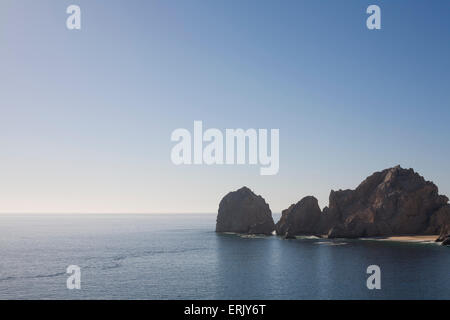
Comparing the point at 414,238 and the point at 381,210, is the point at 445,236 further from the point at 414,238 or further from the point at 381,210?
the point at 381,210

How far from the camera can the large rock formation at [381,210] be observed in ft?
502

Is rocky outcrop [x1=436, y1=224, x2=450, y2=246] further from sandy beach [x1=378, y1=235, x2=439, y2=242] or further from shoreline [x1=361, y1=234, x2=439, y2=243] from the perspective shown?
sandy beach [x1=378, y1=235, x2=439, y2=242]

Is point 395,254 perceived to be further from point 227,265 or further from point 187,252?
point 187,252

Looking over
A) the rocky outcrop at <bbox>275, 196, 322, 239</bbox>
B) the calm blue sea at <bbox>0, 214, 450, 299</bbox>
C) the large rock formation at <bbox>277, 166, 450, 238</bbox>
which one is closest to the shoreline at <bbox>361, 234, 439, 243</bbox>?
the large rock formation at <bbox>277, 166, 450, 238</bbox>

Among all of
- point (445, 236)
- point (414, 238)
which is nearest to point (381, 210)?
point (414, 238)

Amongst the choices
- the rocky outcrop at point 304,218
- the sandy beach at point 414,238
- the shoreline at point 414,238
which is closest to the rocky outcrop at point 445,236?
the shoreline at point 414,238

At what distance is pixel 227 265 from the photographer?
313 feet

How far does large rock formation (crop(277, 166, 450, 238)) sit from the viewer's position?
153 metres

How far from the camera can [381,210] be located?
157 m

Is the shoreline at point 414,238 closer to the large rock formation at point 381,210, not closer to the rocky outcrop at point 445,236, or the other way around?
the rocky outcrop at point 445,236
